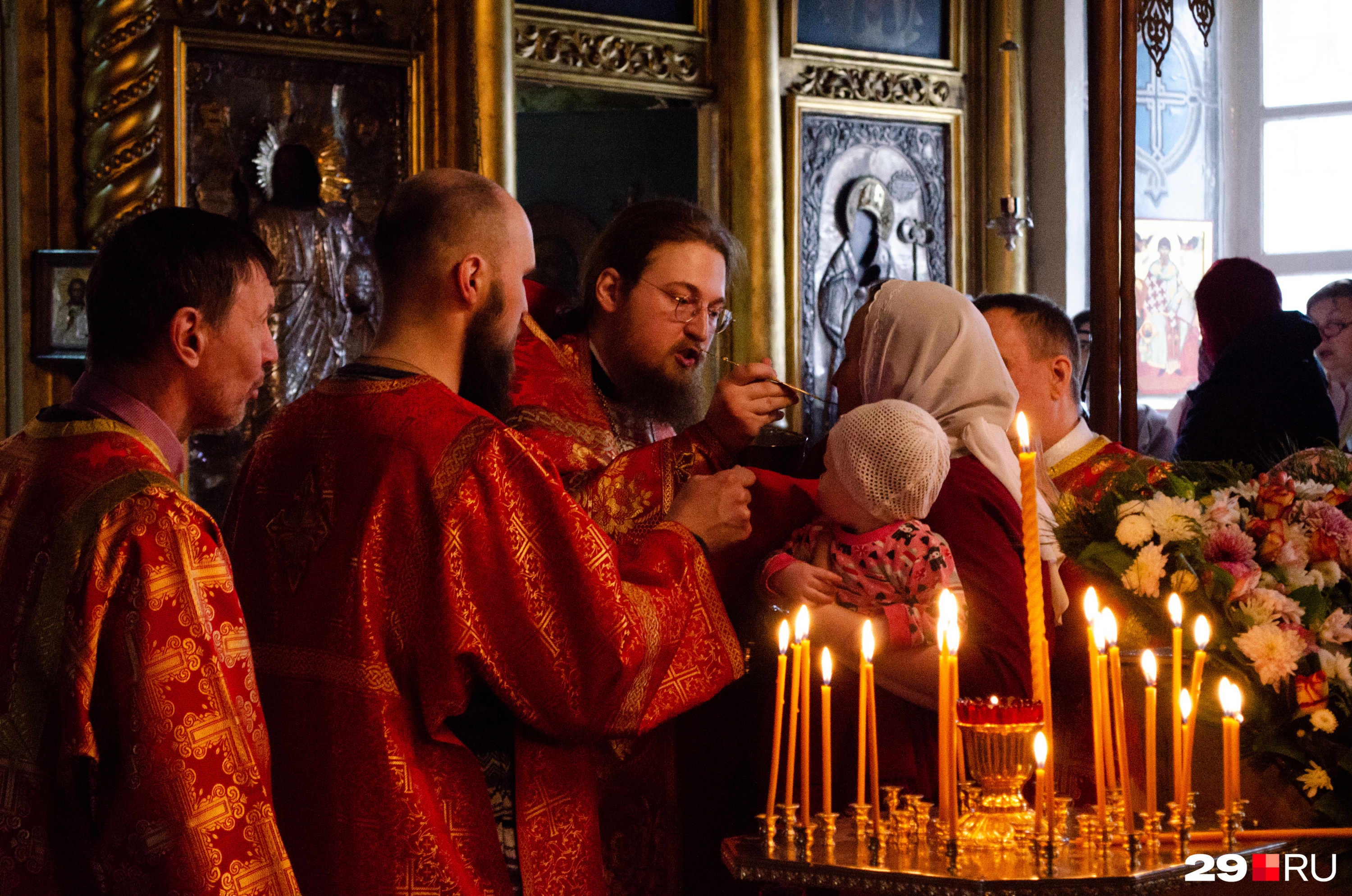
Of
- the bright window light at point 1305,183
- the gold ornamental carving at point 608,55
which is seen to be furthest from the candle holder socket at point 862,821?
the bright window light at point 1305,183

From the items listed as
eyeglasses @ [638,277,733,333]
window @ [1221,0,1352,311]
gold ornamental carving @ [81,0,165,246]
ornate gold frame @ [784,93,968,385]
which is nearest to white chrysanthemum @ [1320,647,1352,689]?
eyeglasses @ [638,277,733,333]

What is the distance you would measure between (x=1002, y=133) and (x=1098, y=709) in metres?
5.38

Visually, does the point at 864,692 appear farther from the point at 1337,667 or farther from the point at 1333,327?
the point at 1333,327

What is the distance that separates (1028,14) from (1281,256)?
178cm

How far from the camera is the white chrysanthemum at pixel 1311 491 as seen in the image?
2.19 m

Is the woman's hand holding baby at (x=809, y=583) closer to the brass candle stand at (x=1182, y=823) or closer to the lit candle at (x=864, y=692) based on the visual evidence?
the lit candle at (x=864, y=692)

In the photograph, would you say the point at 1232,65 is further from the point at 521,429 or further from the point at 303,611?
the point at 303,611

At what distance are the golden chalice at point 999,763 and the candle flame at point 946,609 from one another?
157mm

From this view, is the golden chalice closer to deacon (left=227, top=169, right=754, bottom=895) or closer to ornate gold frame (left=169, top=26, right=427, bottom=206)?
deacon (left=227, top=169, right=754, bottom=895)

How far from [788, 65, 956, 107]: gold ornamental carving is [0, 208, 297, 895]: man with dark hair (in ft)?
15.9

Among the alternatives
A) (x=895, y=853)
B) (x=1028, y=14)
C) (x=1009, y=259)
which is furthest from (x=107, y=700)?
(x=1028, y=14)

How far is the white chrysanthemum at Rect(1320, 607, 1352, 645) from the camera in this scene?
204 centimetres

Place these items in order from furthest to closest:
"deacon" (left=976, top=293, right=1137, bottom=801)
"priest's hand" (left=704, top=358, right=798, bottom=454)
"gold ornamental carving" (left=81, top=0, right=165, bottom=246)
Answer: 1. "gold ornamental carving" (left=81, top=0, right=165, bottom=246)
2. "deacon" (left=976, top=293, right=1137, bottom=801)
3. "priest's hand" (left=704, top=358, right=798, bottom=454)

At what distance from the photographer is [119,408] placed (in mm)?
1783
